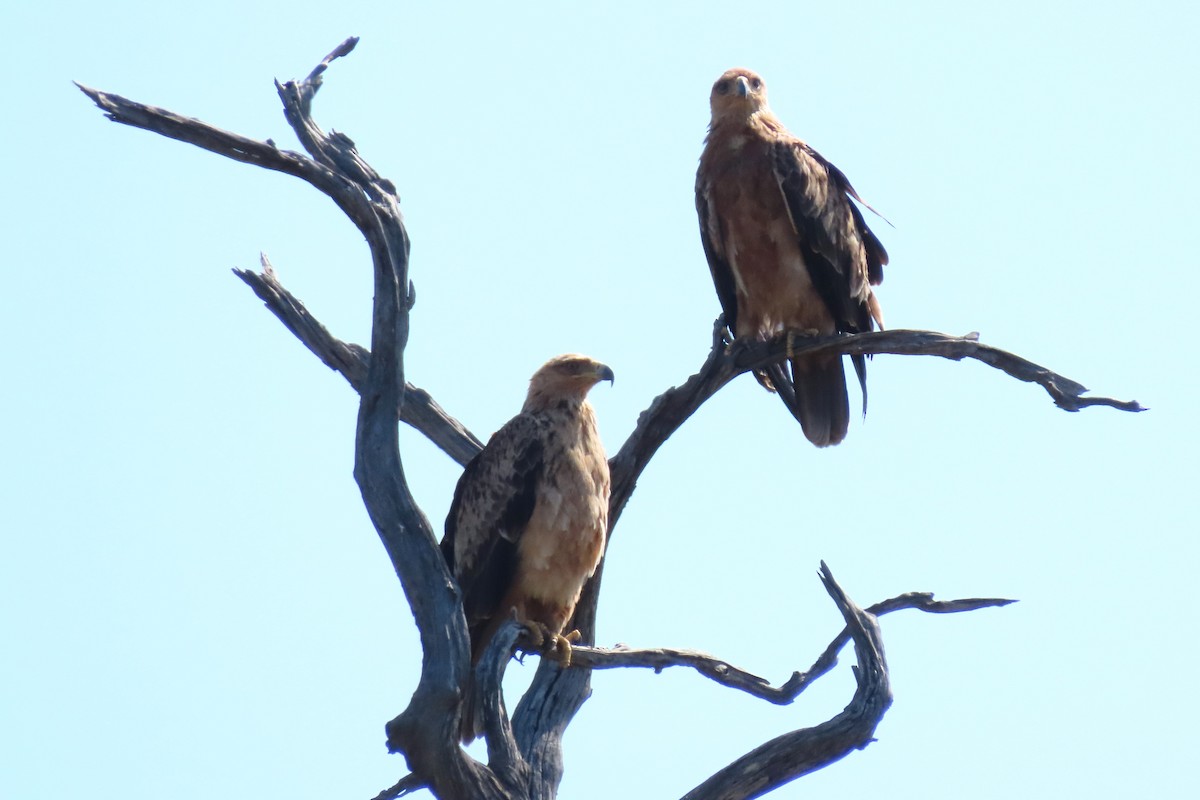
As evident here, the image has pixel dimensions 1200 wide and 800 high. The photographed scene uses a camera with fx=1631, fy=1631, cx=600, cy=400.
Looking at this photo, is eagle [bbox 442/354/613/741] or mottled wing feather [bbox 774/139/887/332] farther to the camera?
mottled wing feather [bbox 774/139/887/332]

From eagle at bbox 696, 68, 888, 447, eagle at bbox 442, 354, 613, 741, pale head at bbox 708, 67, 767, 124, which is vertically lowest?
eagle at bbox 442, 354, 613, 741

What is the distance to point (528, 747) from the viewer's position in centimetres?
703

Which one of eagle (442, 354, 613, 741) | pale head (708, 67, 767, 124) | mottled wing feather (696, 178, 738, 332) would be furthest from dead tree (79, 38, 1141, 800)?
pale head (708, 67, 767, 124)

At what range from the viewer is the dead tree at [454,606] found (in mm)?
6055

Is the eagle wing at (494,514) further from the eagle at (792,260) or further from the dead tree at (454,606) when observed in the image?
the eagle at (792,260)

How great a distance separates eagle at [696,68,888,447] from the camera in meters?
8.53

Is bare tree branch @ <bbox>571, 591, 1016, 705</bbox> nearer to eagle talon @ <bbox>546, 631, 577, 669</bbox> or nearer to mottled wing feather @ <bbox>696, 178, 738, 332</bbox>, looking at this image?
eagle talon @ <bbox>546, 631, 577, 669</bbox>

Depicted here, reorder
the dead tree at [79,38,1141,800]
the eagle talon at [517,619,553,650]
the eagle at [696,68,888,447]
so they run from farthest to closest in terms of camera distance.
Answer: the eagle at [696,68,888,447] → the eagle talon at [517,619,553,650] → the dead tree at [79,38,1141,800]

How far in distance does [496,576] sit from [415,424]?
54.5 inches

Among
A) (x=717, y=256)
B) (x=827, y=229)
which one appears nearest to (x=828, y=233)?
(x=827, y=229)

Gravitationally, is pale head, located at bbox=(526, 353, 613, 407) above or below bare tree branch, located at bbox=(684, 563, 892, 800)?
above

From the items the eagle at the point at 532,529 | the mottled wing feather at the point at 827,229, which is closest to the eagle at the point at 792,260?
the mottled wing feather at the point at 827,229

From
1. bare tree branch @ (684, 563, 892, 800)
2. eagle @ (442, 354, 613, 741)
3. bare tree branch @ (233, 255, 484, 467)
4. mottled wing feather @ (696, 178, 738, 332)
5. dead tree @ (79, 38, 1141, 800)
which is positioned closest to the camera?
dead tree @ (79, 38, 1141, 800)

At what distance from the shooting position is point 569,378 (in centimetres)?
777
